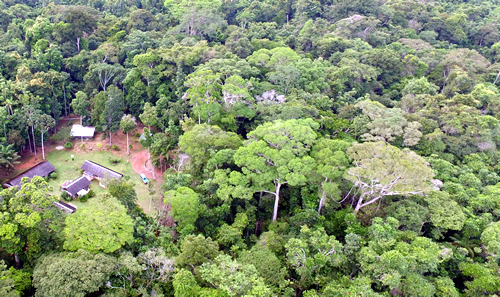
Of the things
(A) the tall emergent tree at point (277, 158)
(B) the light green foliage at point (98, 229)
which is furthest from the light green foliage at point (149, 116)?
(B) the light green foliage at point (98, 229)

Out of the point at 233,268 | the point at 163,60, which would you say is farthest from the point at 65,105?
the point at 233,268

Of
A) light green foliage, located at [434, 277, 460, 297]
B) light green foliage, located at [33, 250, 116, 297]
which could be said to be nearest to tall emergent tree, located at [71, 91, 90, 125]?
light green foliage, located at [33, 250, 116, 297]

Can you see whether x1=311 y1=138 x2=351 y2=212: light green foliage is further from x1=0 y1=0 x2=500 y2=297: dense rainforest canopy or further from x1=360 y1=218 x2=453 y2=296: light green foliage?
x1=360 y1=218 x2=453 y2=296: light green foliage

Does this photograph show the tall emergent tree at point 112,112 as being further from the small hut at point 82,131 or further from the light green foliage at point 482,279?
the light green foliage at point 482,279

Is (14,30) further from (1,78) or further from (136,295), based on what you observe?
(136,295)

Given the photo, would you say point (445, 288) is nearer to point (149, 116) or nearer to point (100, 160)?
point (149, 116)

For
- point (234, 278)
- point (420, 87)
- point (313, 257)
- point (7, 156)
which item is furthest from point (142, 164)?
point (420, 87)
